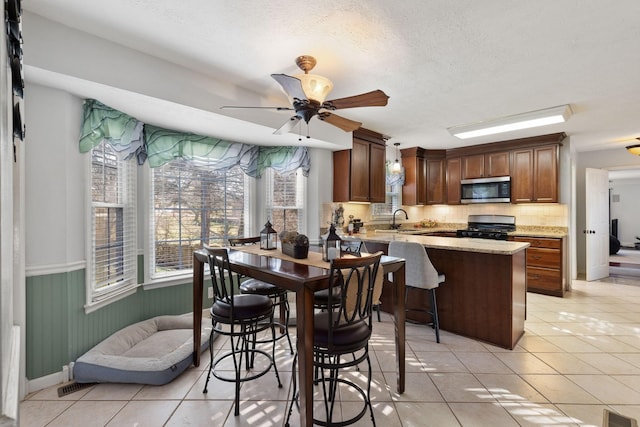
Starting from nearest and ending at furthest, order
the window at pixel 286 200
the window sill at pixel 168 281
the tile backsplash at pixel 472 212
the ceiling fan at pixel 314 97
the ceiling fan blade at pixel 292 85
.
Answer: the ceiling fan blade at pixel 292 85 → the ceiling fan at pixel 314 97 → the window sill at pixel 168 281 → the window at pixel 286 200 → the tile backsplash at pixel 472 212

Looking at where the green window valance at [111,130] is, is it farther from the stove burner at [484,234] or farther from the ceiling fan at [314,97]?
the stove burner at [484,234]

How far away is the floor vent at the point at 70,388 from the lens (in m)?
2.10

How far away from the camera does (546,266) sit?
14.9ft

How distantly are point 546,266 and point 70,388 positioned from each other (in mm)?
Answer: 5817

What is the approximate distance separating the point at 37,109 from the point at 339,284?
2.45m

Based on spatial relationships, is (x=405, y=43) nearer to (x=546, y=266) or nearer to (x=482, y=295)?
(x=482, y=295)

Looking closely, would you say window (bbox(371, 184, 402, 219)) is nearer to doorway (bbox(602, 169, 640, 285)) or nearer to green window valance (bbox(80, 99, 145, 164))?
green window valance (bbox(80, 99, 145, 164))

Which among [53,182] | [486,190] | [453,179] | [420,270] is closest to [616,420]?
[420,270]

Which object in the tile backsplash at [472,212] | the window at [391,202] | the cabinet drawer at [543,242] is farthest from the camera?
the window at [391,202]

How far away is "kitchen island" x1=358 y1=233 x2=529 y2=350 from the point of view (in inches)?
108

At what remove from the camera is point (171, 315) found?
3.35 metres

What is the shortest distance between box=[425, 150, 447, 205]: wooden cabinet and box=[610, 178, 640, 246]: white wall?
26.3ft

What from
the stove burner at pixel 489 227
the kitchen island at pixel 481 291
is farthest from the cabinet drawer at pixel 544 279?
the kitchen island at pixel 481 291

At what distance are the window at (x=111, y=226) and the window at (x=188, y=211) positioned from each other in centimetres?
25
